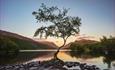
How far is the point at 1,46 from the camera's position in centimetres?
287

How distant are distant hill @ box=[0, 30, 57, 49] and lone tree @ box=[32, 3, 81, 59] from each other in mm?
93

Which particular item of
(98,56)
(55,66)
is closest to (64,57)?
(55,66)

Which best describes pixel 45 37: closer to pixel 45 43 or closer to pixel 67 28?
pixel 45 43

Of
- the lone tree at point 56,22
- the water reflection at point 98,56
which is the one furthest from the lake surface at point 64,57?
the lone tree at point 56,22

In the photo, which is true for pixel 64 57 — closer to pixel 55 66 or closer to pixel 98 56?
pixel 55 66

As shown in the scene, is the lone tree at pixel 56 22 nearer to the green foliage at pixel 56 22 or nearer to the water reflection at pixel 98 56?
the green foliage at pixel 56 22

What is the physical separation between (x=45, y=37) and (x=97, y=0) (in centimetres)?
76

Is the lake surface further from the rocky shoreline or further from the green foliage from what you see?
the green foliage

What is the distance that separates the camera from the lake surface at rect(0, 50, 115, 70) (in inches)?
112

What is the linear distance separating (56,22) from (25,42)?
0.43 m

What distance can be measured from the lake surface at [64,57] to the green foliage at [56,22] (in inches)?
7.5

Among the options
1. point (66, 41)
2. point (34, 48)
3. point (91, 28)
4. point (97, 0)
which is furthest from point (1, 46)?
point (97, 0)

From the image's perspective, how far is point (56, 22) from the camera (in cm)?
293

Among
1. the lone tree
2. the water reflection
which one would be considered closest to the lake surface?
the water reflection
